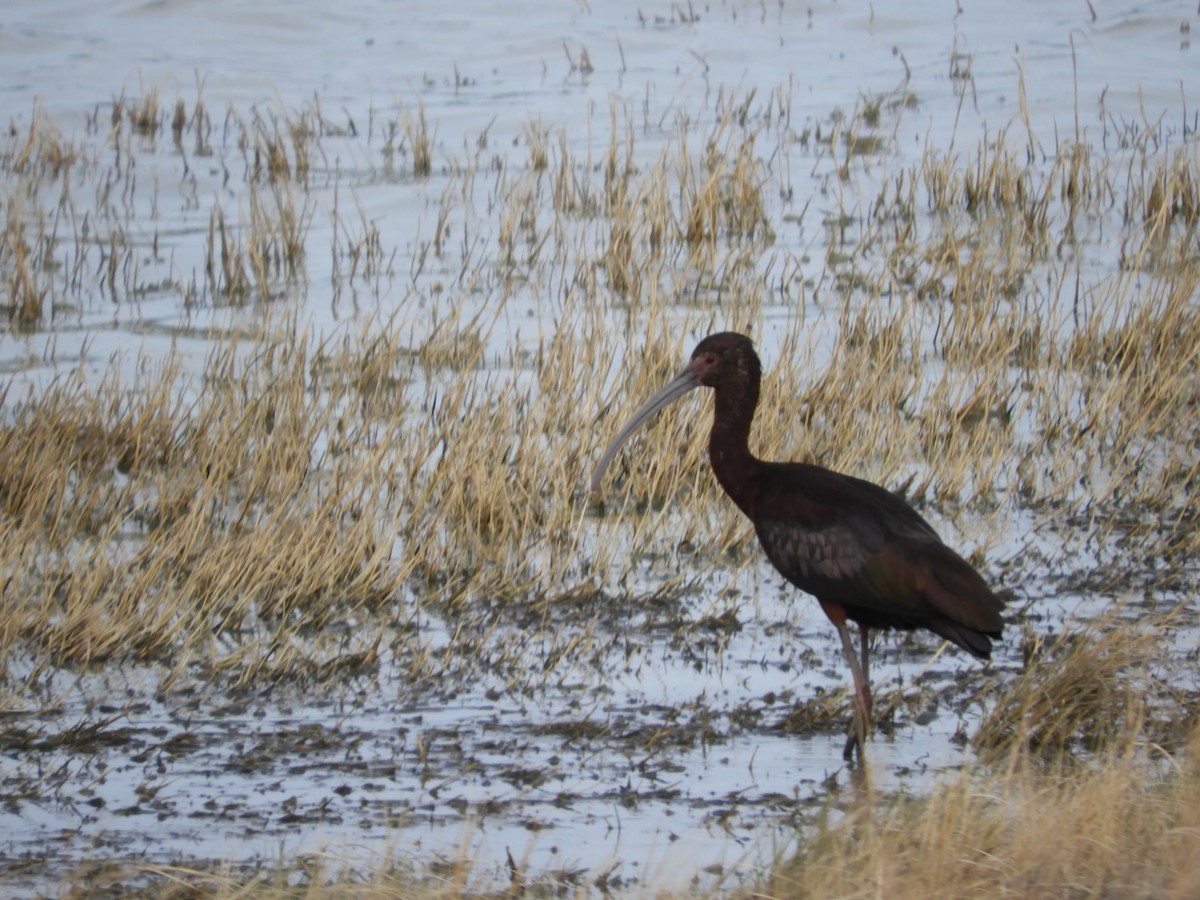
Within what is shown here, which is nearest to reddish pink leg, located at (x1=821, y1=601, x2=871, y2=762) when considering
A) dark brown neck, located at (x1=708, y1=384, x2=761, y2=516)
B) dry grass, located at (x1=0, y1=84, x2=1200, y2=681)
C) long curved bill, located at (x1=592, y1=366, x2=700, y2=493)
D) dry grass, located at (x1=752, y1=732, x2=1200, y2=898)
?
dark brown neck, located at (x1=708, y1=384, x2=761, y2=516)

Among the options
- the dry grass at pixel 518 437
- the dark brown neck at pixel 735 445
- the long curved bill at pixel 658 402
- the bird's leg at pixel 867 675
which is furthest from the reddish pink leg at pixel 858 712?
the dry grass at pixel 518 437

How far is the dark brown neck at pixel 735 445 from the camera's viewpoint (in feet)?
19.9

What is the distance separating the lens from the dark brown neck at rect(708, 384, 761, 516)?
6074mm

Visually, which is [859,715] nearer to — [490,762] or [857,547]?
[857,547]

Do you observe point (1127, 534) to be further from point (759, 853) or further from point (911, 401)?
point (759, 853)

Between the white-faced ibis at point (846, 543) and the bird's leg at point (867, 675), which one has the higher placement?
the white-faced ibis at point (846, 543)

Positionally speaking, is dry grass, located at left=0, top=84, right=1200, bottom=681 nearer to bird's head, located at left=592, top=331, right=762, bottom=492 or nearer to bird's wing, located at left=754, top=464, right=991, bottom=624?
bird's head, located at left=592, top=331, right=762, bottom=492

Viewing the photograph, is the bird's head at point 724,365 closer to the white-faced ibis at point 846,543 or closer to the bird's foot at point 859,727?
the white-faced ibis at point 846,543

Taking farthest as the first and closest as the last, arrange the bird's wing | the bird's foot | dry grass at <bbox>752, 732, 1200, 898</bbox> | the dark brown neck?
1. the dark brown neck
2. the bird's wing
3. the bird's foot
4. dry grass at <bbox>752, 732, 1200, 898</bbox>

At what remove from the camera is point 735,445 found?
20.0ft

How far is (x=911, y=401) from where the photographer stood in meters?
9.23

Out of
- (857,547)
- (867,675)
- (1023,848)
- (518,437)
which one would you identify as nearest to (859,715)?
(867,675)

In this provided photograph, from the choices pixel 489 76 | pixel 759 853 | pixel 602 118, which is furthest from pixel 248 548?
pixel 489 76

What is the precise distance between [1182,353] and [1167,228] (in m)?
2.90
